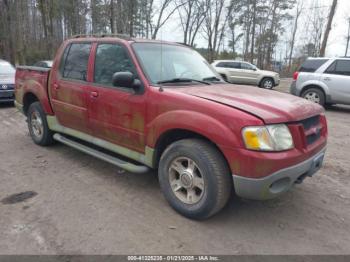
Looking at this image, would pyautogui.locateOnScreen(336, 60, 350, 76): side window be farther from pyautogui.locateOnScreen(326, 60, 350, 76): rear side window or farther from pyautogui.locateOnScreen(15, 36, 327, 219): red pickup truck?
pyautogui.locateOnScreen(15, 36, 327, 219): red pickup truck

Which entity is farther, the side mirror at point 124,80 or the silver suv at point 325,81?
the silver suv at point 325,81

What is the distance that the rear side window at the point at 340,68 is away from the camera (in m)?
10.1

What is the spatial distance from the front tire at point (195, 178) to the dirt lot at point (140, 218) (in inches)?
6.9

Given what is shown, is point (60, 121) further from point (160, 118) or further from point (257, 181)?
point (257, 181)

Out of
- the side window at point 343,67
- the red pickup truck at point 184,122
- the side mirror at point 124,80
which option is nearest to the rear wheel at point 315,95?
the side window at point 343,67

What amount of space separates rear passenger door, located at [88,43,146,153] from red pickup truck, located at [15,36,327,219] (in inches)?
0.5

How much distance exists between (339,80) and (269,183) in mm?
8817

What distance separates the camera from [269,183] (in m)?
2.83

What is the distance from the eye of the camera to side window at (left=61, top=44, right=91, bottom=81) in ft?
14.8

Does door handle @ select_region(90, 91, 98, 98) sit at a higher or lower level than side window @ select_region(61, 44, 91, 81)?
lower

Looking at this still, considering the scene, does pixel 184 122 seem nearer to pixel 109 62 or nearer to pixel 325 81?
pixel 109 62

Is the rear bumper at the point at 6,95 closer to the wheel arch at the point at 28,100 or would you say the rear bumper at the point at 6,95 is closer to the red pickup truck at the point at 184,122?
the wheel arch at the point at 28,100

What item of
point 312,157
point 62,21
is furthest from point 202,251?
point 62,21

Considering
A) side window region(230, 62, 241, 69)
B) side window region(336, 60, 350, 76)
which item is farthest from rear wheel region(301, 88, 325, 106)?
side window region(230, 62, 241, 69)
